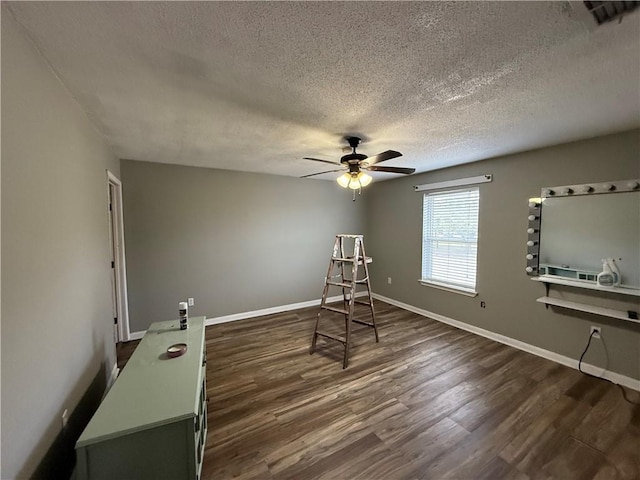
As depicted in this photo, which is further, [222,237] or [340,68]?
[222,237]

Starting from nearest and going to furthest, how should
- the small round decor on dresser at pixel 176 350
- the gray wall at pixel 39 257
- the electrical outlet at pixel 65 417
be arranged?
the gray wall at pixel 39 257
the electrical outlet at pixel 65 417
the small round decor on dresser at pixel 176 350

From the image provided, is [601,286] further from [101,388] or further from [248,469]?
[101,388]

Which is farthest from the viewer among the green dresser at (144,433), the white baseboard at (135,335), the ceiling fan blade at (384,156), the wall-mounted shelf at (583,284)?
the white baseboard at (135,335)

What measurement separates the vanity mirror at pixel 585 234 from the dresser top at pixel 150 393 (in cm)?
354

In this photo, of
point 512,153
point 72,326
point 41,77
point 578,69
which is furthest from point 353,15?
point 512,153

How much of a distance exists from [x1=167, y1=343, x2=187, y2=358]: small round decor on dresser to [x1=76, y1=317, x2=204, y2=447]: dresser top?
25 millimetres

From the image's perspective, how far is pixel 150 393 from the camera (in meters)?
1.40

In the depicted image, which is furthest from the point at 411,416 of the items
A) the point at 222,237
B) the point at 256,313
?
the point at 222,237

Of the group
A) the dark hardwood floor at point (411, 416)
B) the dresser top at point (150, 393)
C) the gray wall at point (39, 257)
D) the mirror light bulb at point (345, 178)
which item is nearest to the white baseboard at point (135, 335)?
the dark hardwood floor at point (411, 416)

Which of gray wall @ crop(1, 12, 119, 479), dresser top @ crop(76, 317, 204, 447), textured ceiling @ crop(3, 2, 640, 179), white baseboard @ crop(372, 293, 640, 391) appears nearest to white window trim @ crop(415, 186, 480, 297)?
white baseboard @ crop(372, 293, 640, 391)

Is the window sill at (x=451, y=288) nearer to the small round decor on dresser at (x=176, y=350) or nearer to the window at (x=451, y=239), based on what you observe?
the window at (x=451, y=239)

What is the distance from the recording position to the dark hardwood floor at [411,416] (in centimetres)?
167

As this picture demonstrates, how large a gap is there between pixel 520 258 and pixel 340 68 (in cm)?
314

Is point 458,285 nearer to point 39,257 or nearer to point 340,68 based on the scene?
point 340,68
